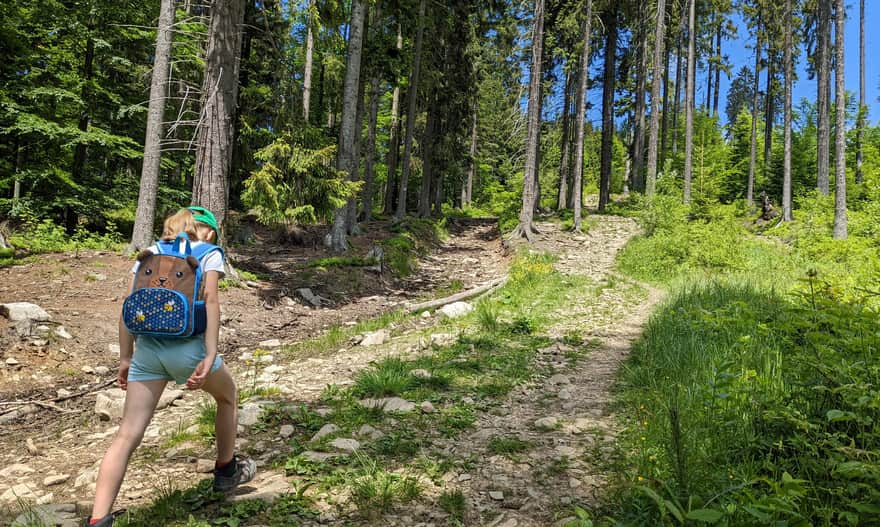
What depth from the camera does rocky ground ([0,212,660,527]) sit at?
3.12 meters

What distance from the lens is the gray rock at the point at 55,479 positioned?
341cm

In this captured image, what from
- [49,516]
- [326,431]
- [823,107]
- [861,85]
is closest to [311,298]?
[326,431]

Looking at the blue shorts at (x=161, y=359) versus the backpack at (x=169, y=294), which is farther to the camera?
the blue shorts at (x=161, y=359)

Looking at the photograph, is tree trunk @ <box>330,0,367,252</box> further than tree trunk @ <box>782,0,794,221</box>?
No

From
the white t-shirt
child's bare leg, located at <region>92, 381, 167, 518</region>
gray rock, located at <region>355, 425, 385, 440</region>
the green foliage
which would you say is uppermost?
the green foliage

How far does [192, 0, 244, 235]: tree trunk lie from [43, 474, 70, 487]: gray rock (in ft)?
20.3

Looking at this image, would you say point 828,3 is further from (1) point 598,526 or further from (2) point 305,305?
(1) point 598,526

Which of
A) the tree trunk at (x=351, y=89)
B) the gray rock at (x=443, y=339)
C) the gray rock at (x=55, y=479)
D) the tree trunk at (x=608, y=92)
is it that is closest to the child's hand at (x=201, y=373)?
the gray rock at (x=55, y=479)

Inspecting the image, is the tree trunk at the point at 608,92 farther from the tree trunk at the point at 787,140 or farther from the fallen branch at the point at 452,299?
the fallen branch at the point at 452,299

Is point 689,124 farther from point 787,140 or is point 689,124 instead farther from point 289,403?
point 289,403

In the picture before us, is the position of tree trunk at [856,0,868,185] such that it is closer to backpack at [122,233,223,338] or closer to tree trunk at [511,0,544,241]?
tree trunk at [511,0,544,241]

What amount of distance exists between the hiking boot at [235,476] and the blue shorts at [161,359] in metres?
0.80

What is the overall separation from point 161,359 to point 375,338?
4747 millimetres

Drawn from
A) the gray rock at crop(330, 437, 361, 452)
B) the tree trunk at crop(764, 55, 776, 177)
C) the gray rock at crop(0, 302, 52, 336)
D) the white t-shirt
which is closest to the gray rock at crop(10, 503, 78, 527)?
the white t-shirt
